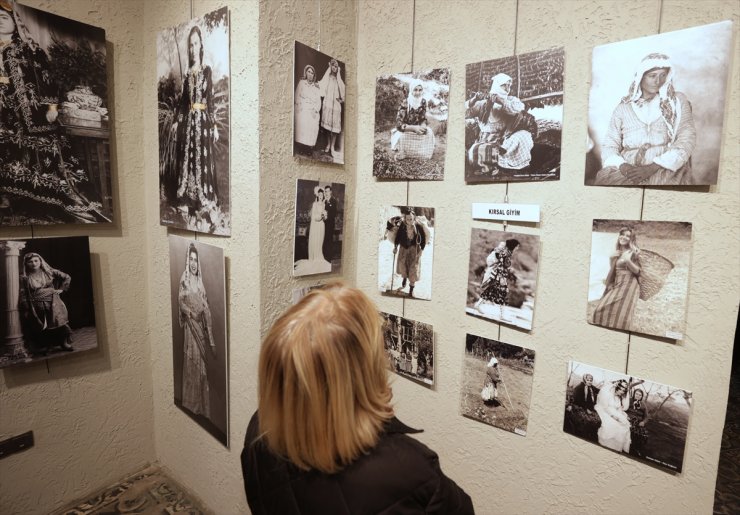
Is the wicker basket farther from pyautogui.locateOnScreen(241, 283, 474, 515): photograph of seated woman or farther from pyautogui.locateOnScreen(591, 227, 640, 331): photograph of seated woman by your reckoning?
pyautogui.locateOnScreen(241, 283, 474, 515): photograph of seated woman

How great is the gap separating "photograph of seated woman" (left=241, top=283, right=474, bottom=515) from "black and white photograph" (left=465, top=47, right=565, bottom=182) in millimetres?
744

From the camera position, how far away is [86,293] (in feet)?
5.67

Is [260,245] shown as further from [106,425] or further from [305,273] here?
Result: [106,425]

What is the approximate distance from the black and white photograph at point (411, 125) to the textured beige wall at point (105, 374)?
1197mm

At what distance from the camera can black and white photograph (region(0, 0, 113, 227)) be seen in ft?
4.89

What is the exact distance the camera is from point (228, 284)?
1.56m

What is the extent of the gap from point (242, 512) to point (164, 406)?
709 millimetres

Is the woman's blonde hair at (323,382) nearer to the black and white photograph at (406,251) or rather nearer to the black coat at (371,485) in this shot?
the black coat at (371,485)

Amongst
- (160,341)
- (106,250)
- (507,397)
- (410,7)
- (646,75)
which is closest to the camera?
(646,75)

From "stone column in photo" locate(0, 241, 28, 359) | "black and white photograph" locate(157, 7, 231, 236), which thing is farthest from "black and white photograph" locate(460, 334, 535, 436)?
"stone column in photo" locate(0, 241, 28, 359)

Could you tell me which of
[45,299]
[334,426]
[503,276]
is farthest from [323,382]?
[45,299]

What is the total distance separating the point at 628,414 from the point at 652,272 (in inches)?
16.4

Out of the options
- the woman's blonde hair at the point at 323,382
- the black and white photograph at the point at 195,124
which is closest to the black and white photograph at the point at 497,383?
the woman's blonde hair at the point at 323,382

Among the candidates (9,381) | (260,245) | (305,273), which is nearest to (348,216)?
(305,273)
